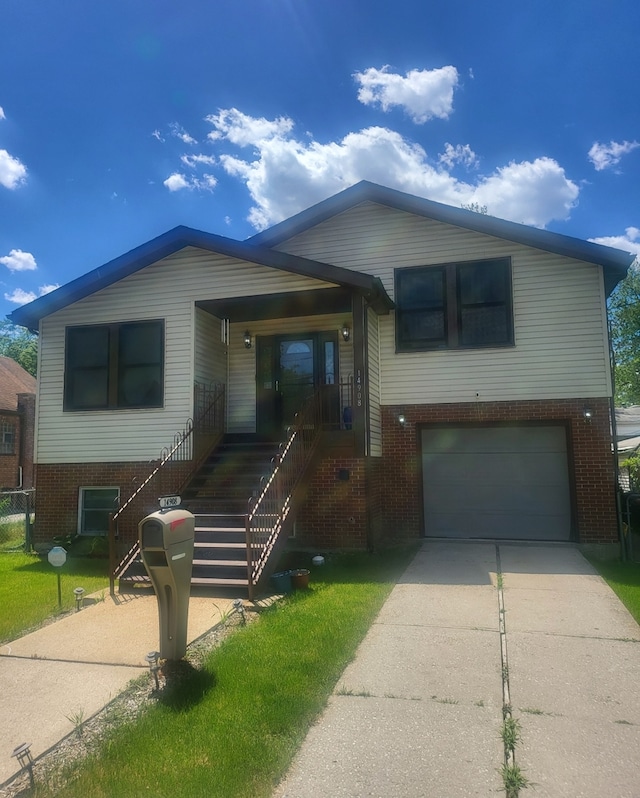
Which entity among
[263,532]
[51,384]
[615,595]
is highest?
[51,384]

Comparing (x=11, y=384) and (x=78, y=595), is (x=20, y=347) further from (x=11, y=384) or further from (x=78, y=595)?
(x=78, y=595)

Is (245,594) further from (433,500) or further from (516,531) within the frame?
(516,531)

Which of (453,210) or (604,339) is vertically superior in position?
(453,210)

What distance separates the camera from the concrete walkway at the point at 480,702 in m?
2.95

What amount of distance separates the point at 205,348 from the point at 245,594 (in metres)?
5.40

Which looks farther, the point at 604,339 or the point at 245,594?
the point at 604,339

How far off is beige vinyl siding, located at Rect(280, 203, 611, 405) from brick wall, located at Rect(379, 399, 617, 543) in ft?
0.69

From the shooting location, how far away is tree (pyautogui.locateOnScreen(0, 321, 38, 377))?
51.0 meters

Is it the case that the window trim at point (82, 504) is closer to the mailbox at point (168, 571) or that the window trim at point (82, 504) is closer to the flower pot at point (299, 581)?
the flower pot at point (299, 581)

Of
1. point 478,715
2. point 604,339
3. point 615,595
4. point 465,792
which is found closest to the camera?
point 465,792

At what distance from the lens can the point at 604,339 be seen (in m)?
9.70

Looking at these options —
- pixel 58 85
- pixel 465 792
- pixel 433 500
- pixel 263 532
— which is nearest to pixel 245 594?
pixel 263 532

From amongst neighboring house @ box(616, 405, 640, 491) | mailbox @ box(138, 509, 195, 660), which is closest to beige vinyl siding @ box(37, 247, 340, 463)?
mailbox @ box(138, 509, 195, 660)

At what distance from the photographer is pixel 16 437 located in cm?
2588
